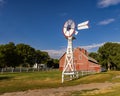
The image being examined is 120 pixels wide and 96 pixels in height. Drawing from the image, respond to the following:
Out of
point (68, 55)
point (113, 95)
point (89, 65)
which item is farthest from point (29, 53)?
point (113, 95)

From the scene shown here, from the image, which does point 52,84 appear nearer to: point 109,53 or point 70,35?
point 70,35

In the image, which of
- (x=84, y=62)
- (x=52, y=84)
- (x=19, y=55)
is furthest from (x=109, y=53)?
(x=52, y=84)

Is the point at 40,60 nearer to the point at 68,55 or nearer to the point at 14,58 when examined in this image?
the point at 14,58

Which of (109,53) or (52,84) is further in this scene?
(109,53)

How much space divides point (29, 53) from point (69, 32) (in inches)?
3199

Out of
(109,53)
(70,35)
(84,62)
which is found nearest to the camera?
(70,35)

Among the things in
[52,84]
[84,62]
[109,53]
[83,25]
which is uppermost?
[83,25]

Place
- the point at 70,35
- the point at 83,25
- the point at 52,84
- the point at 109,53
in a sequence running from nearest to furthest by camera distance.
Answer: the point at 52,84
the point at 83,25
the point at 70,35
the point at 109,53

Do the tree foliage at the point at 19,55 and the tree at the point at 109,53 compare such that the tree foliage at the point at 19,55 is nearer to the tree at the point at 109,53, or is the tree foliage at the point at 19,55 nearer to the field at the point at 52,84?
the tree at the point at 109,53

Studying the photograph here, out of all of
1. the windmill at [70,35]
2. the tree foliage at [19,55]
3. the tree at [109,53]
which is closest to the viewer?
the windmill at [70,35]

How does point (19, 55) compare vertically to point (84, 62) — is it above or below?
above

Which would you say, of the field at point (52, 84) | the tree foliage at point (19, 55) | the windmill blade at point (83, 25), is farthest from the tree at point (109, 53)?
the windmill blade at point (83, 25)

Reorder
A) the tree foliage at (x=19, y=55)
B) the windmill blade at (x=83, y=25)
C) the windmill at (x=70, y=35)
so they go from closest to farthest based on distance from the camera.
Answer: the windmill blade at (x=83, y=25), the windmill at (x=70, y=35), the tree foliage at (x=19, y=55)

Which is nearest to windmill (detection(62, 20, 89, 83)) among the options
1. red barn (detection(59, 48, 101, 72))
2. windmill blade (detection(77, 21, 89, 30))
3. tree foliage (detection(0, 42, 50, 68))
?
windmill blade (detection(77, 21, 89, 30))
